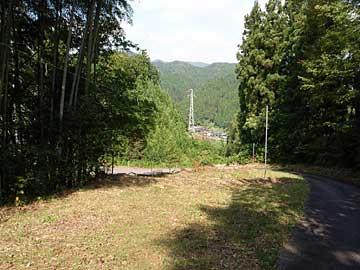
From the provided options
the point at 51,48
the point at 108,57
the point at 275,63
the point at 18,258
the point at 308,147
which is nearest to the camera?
the point at 18,258

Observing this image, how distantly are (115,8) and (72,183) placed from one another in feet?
17.2

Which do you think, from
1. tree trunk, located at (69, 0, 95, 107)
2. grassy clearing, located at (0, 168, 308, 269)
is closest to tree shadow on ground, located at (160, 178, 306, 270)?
grassy clearing, located at (0, 168, 308, 269)

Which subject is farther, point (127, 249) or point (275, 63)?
point (275, 63)

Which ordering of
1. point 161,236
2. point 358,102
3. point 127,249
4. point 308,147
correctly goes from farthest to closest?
point 308,147 → point 358,102 → point 161,236 → point 127,249

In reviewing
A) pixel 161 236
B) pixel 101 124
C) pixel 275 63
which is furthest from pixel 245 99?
pixel 161 236

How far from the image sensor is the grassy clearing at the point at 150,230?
3.42 meters

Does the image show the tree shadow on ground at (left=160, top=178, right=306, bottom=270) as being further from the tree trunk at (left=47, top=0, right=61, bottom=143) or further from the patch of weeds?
the tree trunk at (left=47, top=0, right=61, bottom=143)

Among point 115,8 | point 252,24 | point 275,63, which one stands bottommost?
point 115,8

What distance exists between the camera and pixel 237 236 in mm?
4250

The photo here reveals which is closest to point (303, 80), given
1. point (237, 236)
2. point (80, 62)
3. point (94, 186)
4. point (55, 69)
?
point (80, 62)

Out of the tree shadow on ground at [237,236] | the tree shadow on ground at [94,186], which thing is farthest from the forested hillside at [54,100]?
the tree shadow on ground at [237,236]

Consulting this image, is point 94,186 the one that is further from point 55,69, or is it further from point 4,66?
point 4,66

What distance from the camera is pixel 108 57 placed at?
9.97m

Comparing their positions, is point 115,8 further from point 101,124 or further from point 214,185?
point 214,185
